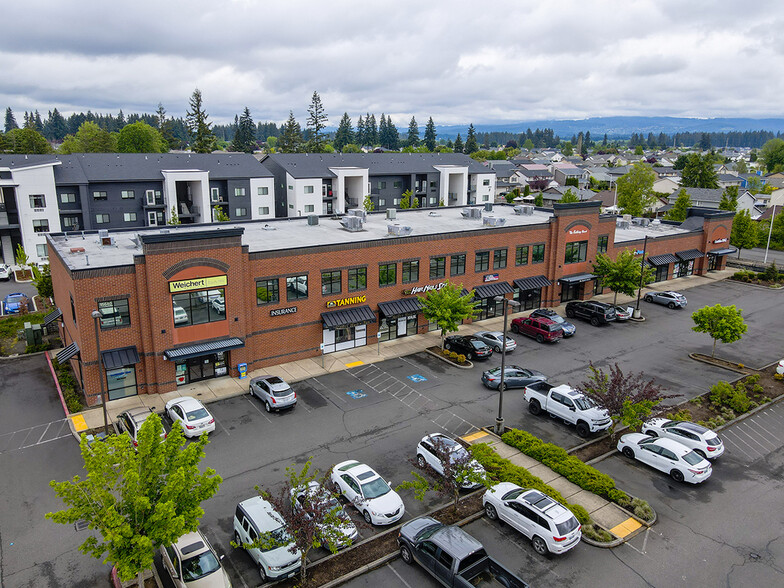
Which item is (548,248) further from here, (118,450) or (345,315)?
(118,450)

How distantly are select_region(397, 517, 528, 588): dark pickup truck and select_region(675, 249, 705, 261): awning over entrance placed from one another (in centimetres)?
5572

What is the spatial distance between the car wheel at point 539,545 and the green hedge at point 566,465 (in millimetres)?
4825

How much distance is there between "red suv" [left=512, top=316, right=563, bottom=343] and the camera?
43.3 metres

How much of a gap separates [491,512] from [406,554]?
14.7 ft

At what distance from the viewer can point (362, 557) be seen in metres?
20.4

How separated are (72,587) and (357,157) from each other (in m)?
82.4

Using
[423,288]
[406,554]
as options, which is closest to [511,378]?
[423,288]

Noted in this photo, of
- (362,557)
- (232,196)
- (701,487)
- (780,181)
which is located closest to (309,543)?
(362,557)

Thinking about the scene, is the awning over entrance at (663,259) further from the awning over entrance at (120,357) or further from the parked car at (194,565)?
the parked car at (194,565)

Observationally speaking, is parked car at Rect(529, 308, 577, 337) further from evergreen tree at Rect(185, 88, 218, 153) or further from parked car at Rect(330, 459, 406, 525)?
evergreen tree at Rect(185, 88, 218, 153)

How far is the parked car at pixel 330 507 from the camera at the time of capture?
18578mm

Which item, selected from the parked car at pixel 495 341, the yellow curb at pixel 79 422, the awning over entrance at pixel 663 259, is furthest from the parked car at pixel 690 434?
the awning over entrance at pixel 663 259

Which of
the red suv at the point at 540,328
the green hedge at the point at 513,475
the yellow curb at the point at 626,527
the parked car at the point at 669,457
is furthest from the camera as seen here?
the red suv at the point at 540,328

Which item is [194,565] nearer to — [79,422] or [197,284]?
[79,422]
